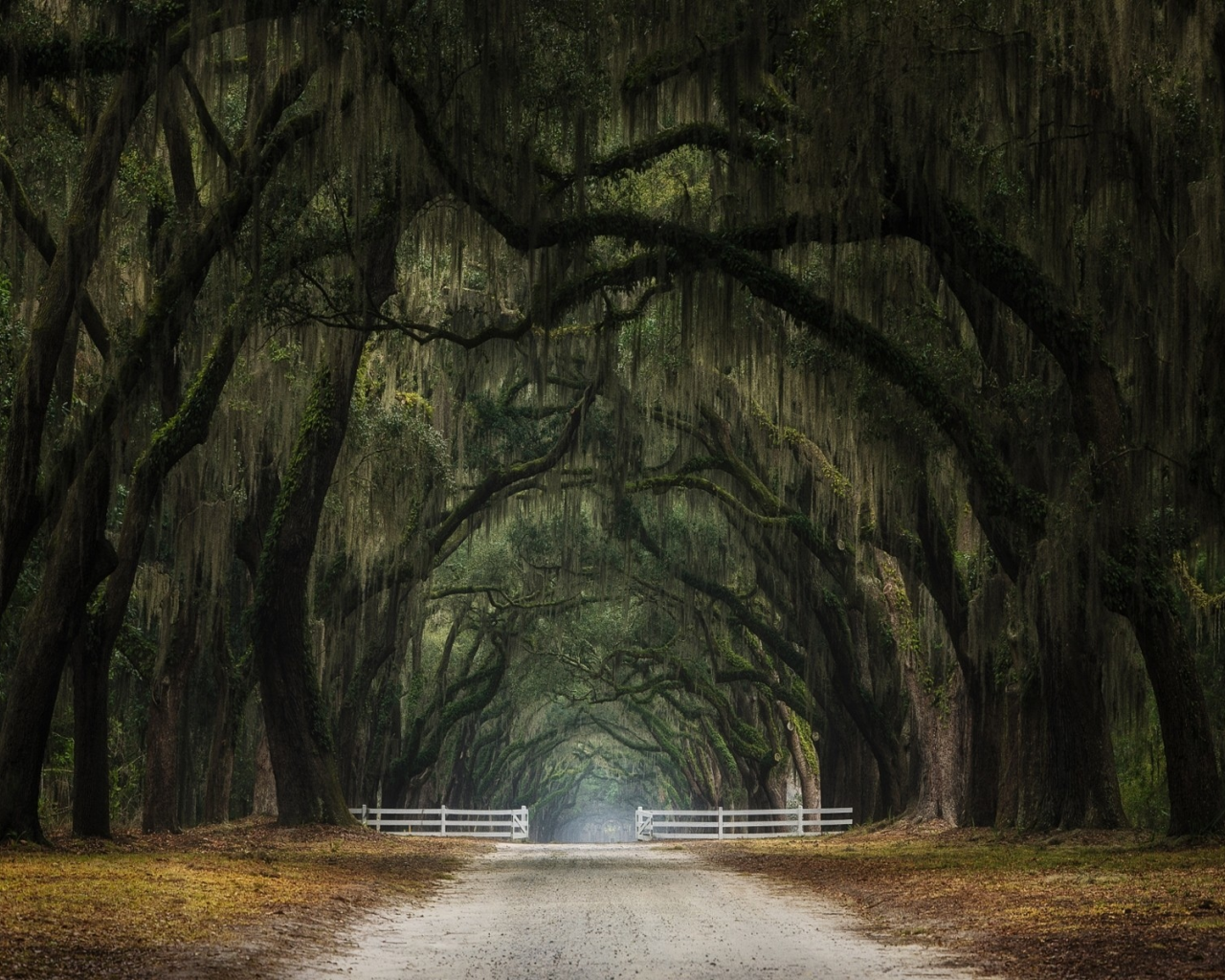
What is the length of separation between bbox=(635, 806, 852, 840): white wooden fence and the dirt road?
20521 mm

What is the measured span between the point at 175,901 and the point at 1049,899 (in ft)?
17.2

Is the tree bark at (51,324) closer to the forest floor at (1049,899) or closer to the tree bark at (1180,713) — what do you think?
the forest floor at (1049,899)

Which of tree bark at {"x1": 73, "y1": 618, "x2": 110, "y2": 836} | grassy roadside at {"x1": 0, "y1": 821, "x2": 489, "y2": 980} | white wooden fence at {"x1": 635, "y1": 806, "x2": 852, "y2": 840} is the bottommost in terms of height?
white wooden fence at {"x1": 635, "y1": 806, "x2": 852, "y2": 840}

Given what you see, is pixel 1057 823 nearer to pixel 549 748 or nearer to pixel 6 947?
pixel 6 947

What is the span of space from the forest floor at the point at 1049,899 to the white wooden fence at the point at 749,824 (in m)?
15.7

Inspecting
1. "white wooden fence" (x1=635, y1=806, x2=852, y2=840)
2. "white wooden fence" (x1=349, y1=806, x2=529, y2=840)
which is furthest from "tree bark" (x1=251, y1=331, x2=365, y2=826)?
"white wooden fence" (x1=635, y1=806, x2=852, y2=840)

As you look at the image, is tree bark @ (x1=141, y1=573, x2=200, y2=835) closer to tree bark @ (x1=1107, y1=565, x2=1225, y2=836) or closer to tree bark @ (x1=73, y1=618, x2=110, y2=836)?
tree bark @ (x1=73, y1=618, x2=110, y2=836)

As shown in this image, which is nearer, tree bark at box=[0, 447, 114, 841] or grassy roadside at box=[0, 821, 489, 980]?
grassy roadside at box=[0, 821, 489, 980]

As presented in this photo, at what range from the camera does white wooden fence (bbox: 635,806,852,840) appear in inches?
1328

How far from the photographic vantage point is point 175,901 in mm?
9258

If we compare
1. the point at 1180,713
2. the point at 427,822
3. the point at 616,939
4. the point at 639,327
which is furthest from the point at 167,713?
the point at 427,822

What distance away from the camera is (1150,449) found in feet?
42.7

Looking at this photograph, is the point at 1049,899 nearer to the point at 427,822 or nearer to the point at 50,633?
the point at 50,633

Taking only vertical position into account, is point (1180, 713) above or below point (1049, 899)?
above
